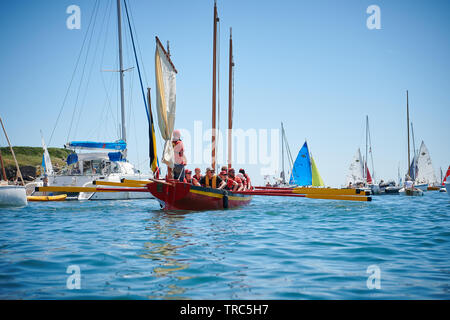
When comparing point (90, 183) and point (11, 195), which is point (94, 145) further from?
point (11, 195)

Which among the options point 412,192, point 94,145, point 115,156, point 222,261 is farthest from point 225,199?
point 412,192

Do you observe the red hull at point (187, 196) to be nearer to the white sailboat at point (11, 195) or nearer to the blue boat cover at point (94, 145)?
the white sailboat at point (11, 195)

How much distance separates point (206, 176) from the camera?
1755 centimetres

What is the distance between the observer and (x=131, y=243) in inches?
327

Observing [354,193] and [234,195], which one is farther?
[234,195]

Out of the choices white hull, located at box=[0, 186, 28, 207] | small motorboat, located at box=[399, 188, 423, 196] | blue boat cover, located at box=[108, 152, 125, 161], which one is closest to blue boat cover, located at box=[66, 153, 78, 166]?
blue boat cover, located at box=[108, 152, 125, 161]

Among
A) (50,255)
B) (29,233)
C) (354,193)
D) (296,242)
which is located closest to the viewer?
(50,255)

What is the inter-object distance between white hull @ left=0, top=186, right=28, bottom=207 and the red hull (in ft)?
19.9

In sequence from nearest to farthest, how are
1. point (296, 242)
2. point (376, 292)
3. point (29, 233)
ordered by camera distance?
point (376, 292), point (296, 242), point (29, 233)

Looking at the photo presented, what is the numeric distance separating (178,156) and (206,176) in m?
3.06

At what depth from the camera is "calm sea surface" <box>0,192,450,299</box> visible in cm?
500

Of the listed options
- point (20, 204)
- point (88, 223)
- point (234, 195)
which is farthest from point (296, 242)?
point (20, 204)

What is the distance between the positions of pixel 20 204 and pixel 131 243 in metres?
11.0
